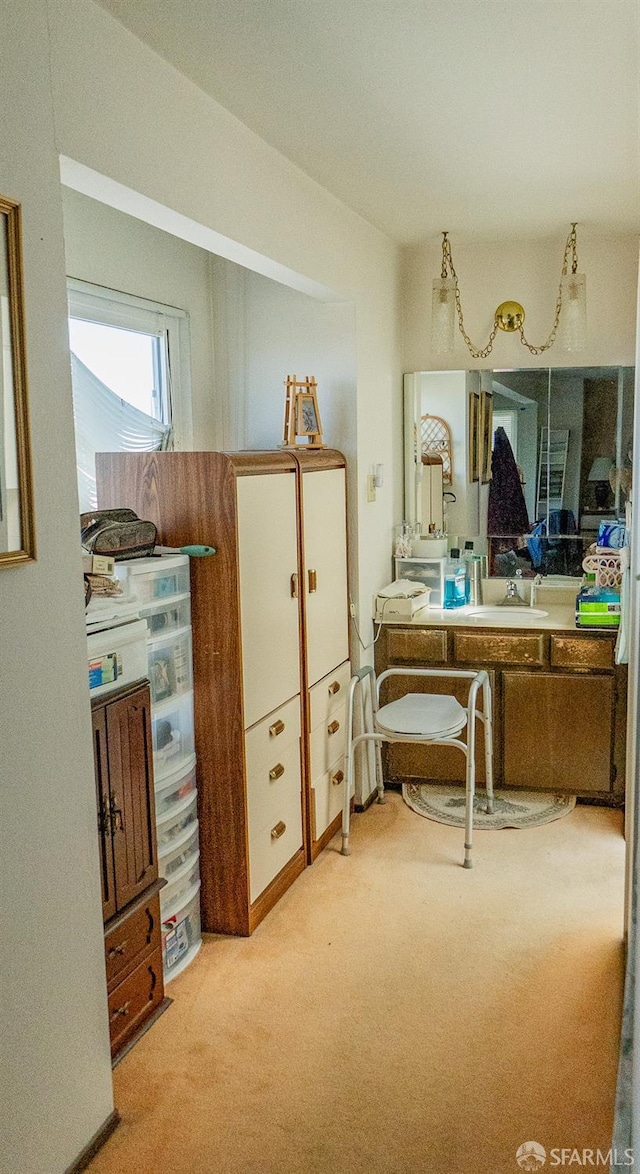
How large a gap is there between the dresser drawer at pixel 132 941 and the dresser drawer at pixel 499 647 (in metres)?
1.98

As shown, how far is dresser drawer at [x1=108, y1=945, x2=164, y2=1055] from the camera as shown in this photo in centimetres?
246

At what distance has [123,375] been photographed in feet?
11.6

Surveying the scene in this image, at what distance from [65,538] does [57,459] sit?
164 millimetres

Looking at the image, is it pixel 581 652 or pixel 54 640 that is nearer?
pixel 54 640

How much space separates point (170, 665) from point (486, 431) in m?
2.31

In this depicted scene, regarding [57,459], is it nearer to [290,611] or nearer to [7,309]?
[7,309]

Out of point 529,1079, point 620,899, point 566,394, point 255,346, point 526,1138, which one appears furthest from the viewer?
point 566,394

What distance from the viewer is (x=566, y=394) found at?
448 centimetres

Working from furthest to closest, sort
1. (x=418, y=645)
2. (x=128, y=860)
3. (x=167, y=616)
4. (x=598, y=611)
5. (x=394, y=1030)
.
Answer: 1. (x=418, y=645)
2. (x=598, y=611)
3. (x=167, y=616)
4. (x=394, y=1030)
5. (x=128, y=860)

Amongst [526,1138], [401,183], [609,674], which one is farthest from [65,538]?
[609,674]

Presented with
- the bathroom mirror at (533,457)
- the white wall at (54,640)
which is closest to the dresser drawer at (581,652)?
the bathroom mirror at (533,457)

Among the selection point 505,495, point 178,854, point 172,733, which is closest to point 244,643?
point 172,733

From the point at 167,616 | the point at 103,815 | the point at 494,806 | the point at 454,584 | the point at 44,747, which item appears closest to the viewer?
the point at 44,747

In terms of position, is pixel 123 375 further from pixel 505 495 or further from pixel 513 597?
pixel 513 597
